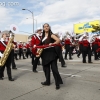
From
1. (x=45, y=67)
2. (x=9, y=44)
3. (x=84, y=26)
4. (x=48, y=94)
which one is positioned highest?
(x=84, y=26)

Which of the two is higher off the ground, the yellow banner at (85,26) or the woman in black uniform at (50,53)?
the yellow banner at (85,26)

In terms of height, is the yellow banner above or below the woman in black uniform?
above

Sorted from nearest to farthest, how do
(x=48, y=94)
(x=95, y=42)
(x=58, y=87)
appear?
(x=48, y=94)
(x=58, y=87)
(x=95, y=42)

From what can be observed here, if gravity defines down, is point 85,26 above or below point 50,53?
above

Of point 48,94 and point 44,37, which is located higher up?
point 44,37

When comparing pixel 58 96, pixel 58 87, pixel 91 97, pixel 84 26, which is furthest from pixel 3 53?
pixel 84 26

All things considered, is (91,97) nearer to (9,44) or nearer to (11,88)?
(11,88)

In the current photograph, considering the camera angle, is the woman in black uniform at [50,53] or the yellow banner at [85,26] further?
the yellow banner at [85,26]

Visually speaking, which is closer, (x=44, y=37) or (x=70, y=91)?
(x=70, y=91)

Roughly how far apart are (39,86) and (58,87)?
2.16 ft

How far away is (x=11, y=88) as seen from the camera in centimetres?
561

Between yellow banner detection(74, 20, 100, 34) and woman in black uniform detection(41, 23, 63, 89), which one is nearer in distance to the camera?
woman in black uniform detection(41, 23, 63, 89)

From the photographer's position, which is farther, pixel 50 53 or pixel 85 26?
pixel 85 26

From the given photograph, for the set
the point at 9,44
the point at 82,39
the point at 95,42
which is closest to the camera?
the point at 9,44
